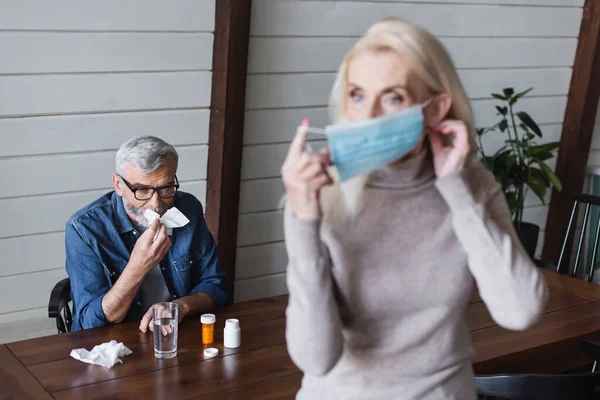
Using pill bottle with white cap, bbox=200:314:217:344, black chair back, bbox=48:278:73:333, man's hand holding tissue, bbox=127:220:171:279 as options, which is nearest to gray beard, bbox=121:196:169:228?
man's hand holding tissue, bbox=127:220:171:279

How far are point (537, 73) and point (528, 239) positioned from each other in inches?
37.3

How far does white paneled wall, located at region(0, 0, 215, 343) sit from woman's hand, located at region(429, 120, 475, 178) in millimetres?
2065

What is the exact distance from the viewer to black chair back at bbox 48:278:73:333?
2.51 metres

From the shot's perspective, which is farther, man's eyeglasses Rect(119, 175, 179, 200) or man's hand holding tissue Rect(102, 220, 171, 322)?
man's eyeglasses Rect(119, 175, 179, 200)

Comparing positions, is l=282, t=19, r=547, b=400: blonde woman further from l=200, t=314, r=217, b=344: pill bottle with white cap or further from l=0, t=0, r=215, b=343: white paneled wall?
l=0, t=0, r=215, b=343: white paneled wall

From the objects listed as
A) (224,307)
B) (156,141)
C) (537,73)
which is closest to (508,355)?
(224,307)

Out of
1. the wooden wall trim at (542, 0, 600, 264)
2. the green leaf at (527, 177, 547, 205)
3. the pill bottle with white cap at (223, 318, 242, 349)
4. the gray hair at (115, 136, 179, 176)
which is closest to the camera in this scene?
the pill bottle with white cap at (223, 318, 242, 349)

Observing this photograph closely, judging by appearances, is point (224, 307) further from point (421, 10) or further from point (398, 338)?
point (421, 10)

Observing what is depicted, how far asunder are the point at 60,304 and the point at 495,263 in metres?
1.66

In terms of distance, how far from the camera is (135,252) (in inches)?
91.4

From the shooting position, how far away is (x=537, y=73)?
4.54m

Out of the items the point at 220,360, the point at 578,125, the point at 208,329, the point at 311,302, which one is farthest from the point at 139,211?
the point at 578,125

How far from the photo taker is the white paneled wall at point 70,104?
3000mm

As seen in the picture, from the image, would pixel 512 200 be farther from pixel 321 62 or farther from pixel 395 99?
pixel 395 99
